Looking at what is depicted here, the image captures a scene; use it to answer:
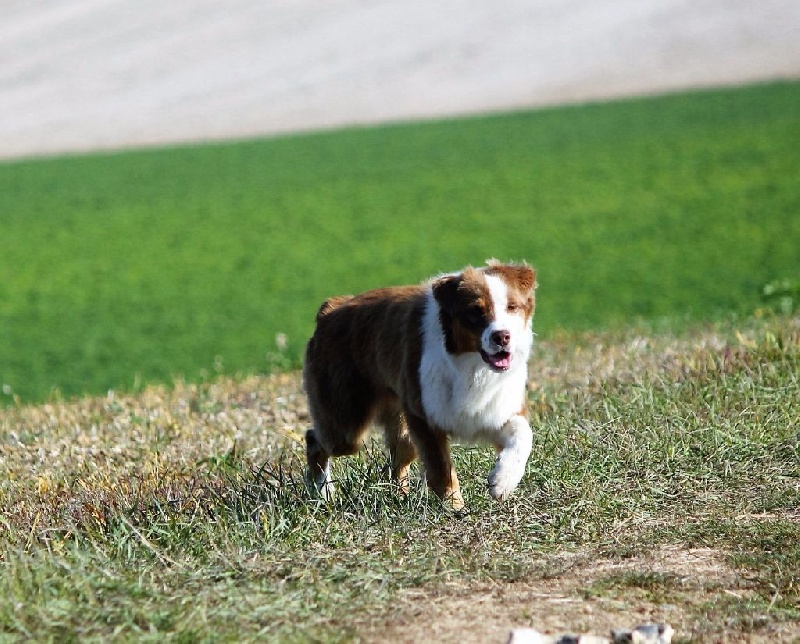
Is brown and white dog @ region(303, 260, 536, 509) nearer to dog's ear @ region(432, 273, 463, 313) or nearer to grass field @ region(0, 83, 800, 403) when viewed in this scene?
dog's ear @ region(432, 273, 463, 313)

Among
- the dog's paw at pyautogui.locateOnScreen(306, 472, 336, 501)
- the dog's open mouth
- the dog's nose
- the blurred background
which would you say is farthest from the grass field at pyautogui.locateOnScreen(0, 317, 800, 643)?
the blurred background

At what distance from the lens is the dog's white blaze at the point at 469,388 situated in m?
6.10

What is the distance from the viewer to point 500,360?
5.85 m

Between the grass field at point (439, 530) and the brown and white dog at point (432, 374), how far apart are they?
0.66 feet

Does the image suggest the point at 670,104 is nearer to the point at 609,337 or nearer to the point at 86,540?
the point at 609,337

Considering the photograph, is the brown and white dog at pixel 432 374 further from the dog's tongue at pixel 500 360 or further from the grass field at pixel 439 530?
the grass field at pixel 439 530

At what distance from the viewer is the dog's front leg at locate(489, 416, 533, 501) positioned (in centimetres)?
588

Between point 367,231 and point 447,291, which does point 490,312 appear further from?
point 367,231

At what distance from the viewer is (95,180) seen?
36.8 meters

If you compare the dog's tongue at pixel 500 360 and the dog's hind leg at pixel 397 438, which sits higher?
the dog's tongue at pixel 500 360

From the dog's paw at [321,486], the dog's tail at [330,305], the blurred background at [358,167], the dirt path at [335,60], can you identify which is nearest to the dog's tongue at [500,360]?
the dog's paw at [321,486]

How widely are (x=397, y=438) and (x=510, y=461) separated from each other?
1.17 m

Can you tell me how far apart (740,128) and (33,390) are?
24.5m

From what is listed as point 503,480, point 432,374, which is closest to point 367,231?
point 432,374
